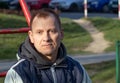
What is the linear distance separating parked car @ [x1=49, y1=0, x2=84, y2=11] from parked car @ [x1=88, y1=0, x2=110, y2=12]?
2.35 feet

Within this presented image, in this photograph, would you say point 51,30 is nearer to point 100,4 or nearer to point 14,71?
point 14,71

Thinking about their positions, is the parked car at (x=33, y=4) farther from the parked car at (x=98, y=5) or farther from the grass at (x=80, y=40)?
the grass at (x=80, y=40)

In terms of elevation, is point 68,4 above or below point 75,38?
below

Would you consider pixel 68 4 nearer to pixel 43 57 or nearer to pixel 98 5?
pixel 98 5

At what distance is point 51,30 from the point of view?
2.80 meters

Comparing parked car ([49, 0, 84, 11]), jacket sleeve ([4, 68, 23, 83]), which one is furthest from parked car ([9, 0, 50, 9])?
jacket sleeve ([4, 68, 23, 83])

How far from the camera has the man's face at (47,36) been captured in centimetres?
A: 280

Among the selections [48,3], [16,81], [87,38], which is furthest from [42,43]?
[48,3]

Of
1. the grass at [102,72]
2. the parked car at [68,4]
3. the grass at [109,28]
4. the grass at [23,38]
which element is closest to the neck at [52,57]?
the grass at [102,72]

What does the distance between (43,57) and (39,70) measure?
0.08 m

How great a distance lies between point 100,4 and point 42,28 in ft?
87.3

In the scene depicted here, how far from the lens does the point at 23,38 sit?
45.6 ft

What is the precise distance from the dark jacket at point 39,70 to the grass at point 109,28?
450 inches

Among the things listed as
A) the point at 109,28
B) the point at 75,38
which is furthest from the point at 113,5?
the point at 75,38
